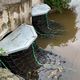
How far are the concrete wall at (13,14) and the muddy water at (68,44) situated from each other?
4.09 ft

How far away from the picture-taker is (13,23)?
6.61 metres

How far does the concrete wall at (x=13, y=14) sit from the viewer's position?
6234 millimetres

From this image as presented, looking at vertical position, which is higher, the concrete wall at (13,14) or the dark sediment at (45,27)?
the concrete wall at (13,14)

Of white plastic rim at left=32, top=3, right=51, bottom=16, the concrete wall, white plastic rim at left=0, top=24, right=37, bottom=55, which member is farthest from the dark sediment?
white plastic rim at left=0, top=24, right=37, bottom=55

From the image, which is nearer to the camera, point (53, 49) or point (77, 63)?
point (77, 63)

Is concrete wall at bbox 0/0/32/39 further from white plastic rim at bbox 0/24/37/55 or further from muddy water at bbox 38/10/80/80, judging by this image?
muddy water at bbox 38/10/80/80

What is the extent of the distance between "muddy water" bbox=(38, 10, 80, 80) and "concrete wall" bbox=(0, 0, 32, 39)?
1247 millimetres

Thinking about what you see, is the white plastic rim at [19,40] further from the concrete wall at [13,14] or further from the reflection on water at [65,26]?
the reflection on water at [65,26]

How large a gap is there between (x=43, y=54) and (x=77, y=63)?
3.27 ft

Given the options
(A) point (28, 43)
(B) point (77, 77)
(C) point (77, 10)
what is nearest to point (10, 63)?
(A) point (28, 43)

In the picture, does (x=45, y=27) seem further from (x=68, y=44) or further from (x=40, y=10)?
(x=68, y=44)

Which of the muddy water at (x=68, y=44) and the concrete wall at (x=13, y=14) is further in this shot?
the muddy water at (x=68, y=44)

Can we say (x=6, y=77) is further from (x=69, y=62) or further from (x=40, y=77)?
(x=69, y=62)

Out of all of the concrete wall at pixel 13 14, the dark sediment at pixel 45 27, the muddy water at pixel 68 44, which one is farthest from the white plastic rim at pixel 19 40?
the dark sediment at pixel 45 27
